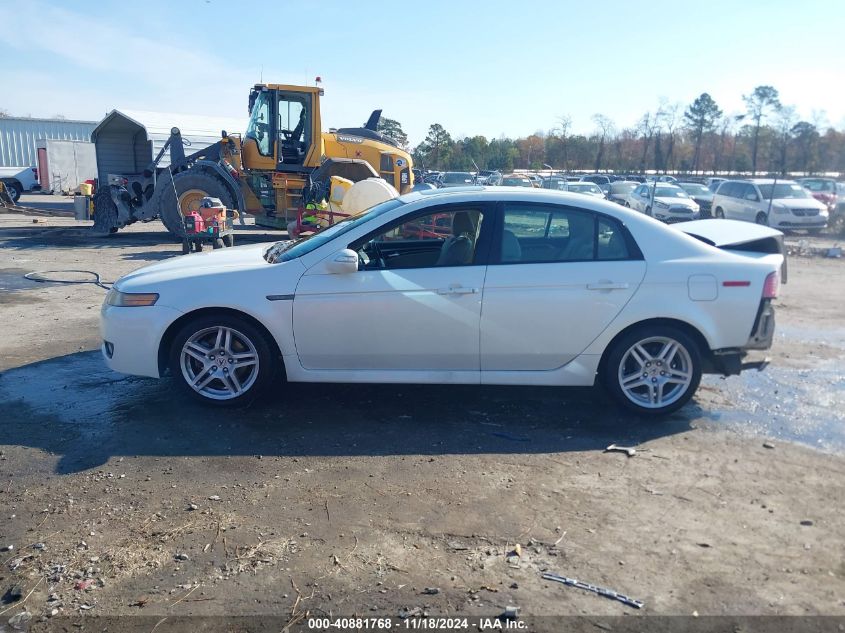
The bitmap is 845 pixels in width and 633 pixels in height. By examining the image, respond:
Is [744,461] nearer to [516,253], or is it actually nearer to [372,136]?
[516,253]

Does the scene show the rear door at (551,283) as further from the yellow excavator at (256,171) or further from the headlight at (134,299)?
the yellow excavator at (256,171)

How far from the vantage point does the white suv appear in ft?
71.7

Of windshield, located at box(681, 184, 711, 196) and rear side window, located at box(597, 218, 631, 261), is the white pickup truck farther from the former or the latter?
rear side window, located at box(597, 218, 631, 261)

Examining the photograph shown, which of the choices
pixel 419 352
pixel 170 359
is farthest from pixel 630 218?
pixel 170 359

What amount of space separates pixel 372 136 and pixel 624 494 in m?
16.3

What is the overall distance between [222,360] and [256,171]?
40.3ft

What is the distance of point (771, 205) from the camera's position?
2145 centimetres

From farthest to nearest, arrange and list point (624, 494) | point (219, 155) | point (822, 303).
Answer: point (219, 155) → point (822, 303) → point (624, 494)

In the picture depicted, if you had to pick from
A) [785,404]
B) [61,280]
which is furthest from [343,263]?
[61,280]

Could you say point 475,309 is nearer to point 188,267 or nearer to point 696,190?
point 188,267

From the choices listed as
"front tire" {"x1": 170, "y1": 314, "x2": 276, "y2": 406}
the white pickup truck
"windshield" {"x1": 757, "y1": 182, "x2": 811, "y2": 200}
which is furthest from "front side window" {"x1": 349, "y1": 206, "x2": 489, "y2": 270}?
the white pickup truck

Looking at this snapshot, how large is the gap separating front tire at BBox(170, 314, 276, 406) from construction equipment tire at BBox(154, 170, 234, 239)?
1157 centimetres

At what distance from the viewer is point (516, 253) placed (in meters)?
5.22

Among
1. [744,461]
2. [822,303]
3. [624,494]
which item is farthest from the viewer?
[822,303]
